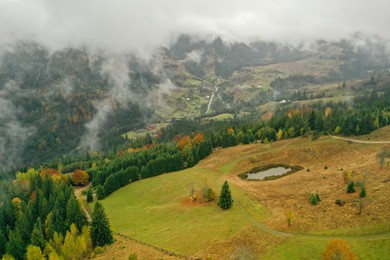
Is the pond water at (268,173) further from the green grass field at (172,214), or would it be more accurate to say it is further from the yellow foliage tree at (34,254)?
the yellow foliage tree at (34,254)

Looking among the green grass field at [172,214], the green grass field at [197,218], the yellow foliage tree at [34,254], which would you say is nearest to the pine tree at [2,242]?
the yellow foliage tree at [34,254]

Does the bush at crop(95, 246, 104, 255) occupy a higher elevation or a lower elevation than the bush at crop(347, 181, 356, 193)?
lower

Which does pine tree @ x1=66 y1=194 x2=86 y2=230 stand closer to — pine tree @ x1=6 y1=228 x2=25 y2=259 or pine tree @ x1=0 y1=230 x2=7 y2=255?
pine tree @ x1=6 y1=228 x2=25 y2=259

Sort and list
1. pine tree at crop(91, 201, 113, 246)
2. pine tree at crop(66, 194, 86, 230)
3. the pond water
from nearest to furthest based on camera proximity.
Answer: pine tree at crop(91, 201, 113, 246) → pine tree at crop(66, 194, 86, 230) → the pond water

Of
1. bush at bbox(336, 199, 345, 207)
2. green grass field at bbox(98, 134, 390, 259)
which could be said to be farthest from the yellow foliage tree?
bush at bbox(336, 199, 345, 207)


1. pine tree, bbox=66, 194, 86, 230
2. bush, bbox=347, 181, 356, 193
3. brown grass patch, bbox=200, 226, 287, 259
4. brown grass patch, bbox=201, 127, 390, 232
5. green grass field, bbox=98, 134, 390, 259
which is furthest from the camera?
pine tree, bbox=66, 194, 86, 230

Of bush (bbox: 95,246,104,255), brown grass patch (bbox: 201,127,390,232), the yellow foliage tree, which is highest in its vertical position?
brown grass patch (bbox: 201,127,390,232)

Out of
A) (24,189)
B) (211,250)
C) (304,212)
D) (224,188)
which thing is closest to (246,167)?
(224,188)
